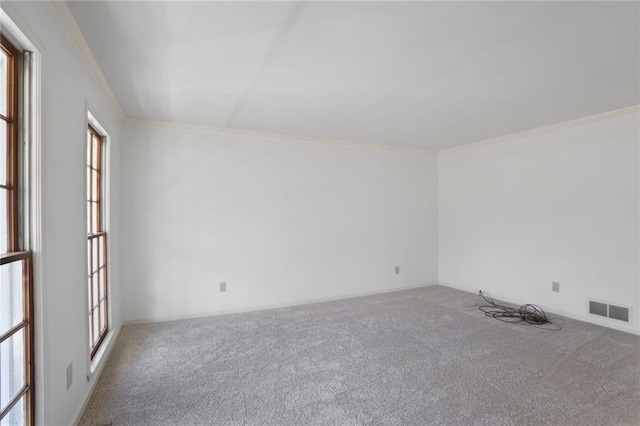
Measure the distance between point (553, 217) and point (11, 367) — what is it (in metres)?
5.06

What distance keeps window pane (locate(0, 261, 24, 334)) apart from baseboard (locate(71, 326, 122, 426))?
89cm

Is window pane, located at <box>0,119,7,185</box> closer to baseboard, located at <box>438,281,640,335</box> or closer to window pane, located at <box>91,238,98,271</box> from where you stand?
window pane, located at <box>91,238,98,271</box>

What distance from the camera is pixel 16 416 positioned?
1339mm

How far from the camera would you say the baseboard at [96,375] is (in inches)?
71.3

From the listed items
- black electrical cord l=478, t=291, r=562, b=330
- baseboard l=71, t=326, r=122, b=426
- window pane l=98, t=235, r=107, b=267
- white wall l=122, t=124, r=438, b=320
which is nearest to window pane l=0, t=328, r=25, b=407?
baseboard l=71, t=326, r=122, b=426

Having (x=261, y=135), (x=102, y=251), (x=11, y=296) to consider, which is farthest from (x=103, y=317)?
(x=261, y=135)

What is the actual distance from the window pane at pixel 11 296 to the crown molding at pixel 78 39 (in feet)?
4.25

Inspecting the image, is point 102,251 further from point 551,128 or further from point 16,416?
point 551,128

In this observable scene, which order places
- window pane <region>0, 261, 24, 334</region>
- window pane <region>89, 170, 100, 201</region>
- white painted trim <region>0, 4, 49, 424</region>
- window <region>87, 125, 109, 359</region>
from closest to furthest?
window pane <region>0, 261, 24, 334</region>, white painted trim <region>0, 4, 49, 424</region>, window <region>87, 125, 109, 359</region>, window pane <region>89, 170, 100, 201</region>

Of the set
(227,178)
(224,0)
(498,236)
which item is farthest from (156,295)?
A: (498,236)

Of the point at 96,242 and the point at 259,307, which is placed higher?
the point at 96,242

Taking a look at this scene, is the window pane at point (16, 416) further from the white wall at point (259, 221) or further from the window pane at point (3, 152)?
the white wall at point (259, 221)

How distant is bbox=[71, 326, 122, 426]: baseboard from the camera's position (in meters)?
1.81

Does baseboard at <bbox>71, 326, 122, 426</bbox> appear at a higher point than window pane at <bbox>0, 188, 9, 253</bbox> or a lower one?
lower
